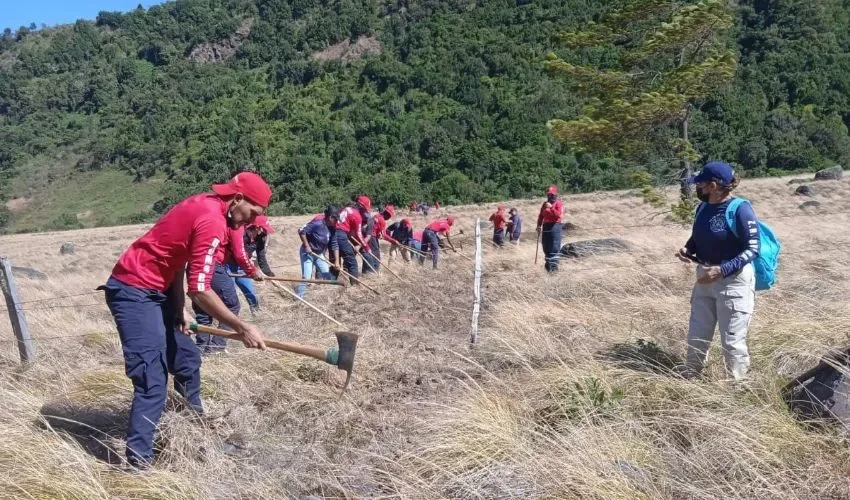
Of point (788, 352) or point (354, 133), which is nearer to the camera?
point (788, 352)

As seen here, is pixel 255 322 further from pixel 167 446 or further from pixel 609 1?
pixel 609 1

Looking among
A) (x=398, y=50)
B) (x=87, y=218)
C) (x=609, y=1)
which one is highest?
(x=398, y=50)

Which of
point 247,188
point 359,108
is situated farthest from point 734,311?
point 359,108

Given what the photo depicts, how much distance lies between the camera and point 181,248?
12.4 ft

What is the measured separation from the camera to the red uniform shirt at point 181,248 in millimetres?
3613

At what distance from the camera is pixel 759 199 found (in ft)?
87.0

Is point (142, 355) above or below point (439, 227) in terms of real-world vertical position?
above

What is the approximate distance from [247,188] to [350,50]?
281ft

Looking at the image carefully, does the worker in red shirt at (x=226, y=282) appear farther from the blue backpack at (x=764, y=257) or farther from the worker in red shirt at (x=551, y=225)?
the worker in red shirt at (x=551, y=225)

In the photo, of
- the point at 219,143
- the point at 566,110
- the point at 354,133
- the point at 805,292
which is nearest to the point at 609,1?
the point at 805,292

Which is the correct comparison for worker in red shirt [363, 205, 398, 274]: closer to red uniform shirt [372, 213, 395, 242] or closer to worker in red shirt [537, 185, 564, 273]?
red uniform shirt [372, 213, 395, 242]

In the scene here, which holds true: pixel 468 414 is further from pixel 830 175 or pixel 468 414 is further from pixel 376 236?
pixel 830 175

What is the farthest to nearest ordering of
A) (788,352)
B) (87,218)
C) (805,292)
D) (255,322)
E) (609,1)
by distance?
(87,218) < (609,1) < (255,322) < (805,292) < (788,352)

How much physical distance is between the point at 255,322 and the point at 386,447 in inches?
169
